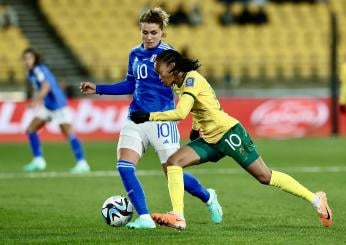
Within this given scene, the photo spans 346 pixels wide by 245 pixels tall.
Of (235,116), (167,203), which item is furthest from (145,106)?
(235,116)

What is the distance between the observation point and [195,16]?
36656 millimetres

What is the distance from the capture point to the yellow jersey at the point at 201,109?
10.5m

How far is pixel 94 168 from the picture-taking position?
69.3ft

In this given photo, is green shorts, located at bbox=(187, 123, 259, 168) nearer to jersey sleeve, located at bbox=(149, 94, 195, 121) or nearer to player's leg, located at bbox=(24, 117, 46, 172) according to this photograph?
jersey sleeve, located at bbox=(149, 94, 195, 121)

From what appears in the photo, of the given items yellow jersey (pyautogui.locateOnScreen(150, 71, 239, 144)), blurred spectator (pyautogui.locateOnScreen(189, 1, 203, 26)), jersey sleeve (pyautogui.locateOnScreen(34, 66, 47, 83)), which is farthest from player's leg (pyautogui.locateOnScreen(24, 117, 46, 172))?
blurred spectator (pyautogui.locateOnScreen(189, 1, 203, 26))

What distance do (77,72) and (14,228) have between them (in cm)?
2230

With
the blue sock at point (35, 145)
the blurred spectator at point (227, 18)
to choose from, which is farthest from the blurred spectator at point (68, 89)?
the blue sock at point (35, 145)

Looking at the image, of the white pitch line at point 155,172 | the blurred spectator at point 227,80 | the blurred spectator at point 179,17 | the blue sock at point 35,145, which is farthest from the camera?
the blurred spectator at point 179,17

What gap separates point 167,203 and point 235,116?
48.2 ft

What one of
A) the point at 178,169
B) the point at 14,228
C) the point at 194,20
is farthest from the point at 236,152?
the point at 194,20

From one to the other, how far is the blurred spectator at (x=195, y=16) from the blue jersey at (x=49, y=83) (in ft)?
53.2

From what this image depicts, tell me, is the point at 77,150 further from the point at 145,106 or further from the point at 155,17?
the point at 155,17

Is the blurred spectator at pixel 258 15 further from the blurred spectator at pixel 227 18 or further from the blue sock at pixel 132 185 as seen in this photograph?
the blue sock at pixel 132 185

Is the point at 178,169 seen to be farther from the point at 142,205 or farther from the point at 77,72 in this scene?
the point at 77,72
